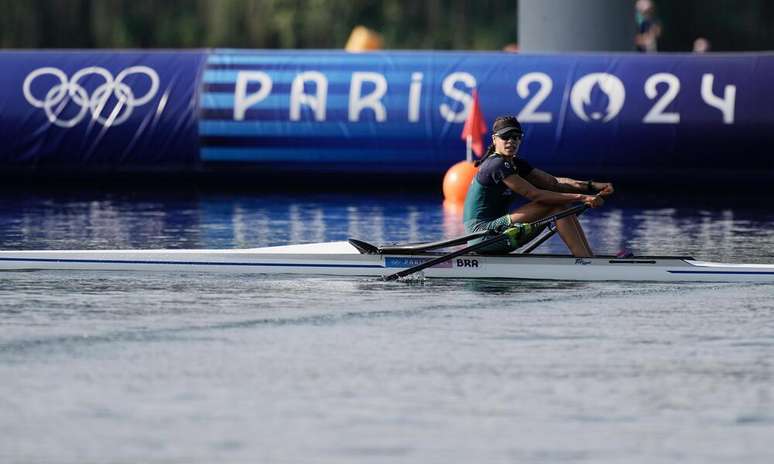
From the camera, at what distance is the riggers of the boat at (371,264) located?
13258 mm

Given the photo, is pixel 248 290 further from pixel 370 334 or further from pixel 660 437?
pixel 660 437

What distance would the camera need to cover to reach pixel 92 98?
2266cm

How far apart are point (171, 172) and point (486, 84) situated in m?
4.14

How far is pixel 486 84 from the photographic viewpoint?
72.1 ft

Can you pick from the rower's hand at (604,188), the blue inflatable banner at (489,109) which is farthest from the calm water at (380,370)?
the blue inflatable banner at (489,109)

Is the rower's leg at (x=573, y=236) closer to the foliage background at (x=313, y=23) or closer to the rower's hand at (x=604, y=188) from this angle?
the rower's hand at (x=604, y=188)

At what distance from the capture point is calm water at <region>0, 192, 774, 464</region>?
777 centimetres

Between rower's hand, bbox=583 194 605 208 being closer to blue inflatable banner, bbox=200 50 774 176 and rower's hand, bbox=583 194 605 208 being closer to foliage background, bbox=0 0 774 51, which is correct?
blue inflatable banner, bbox=200 50 774 176

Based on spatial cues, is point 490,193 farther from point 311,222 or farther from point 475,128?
point 475,128

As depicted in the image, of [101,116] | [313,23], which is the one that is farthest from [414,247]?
[313,23]

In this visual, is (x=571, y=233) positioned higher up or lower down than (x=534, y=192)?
lower down

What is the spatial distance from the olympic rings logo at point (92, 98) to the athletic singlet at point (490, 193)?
9542 millimetres

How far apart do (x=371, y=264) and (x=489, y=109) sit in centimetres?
852

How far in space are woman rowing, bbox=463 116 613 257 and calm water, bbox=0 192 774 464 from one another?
0.62m
